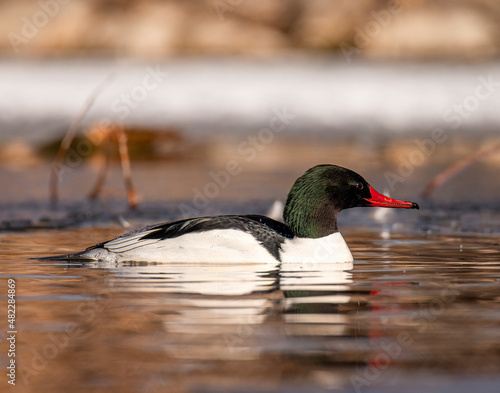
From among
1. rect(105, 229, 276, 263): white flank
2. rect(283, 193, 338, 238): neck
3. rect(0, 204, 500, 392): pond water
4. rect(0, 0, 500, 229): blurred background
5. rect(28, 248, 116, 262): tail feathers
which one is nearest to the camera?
rect(0, 204, 500, 392): pond water

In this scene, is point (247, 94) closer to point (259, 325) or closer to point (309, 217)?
point (309, 217)

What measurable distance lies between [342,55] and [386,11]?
4.56ft

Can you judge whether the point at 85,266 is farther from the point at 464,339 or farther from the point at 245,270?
the point at 464,339

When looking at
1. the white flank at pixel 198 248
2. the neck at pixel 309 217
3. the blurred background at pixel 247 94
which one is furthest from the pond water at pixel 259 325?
the blurred background at pixel 247 94

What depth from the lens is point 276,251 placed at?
6.95 metres

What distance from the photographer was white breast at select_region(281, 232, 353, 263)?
6.99m

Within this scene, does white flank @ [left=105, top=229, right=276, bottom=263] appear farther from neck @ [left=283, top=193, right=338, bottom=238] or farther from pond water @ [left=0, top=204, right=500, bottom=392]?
neck @ [left=283, top=193, right=338, bottom=238]

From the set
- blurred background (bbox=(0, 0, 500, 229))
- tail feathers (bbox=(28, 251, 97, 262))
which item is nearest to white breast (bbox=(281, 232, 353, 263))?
tail feathers (bbox=(28, 251, 97, 262))

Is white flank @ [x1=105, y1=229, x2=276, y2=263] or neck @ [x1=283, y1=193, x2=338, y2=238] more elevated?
neck @ [x1=283, y1=193, x2=338, y2=238]

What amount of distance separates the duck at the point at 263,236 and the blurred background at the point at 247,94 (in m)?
4.29

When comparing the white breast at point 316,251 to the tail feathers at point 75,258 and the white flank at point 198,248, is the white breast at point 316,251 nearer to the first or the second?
the white flank at point 198,248

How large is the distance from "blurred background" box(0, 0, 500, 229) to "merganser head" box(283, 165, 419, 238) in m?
4.28

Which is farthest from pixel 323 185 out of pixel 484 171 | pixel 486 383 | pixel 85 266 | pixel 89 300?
pixel 484 171

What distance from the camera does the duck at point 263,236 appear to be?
6.92 meters
